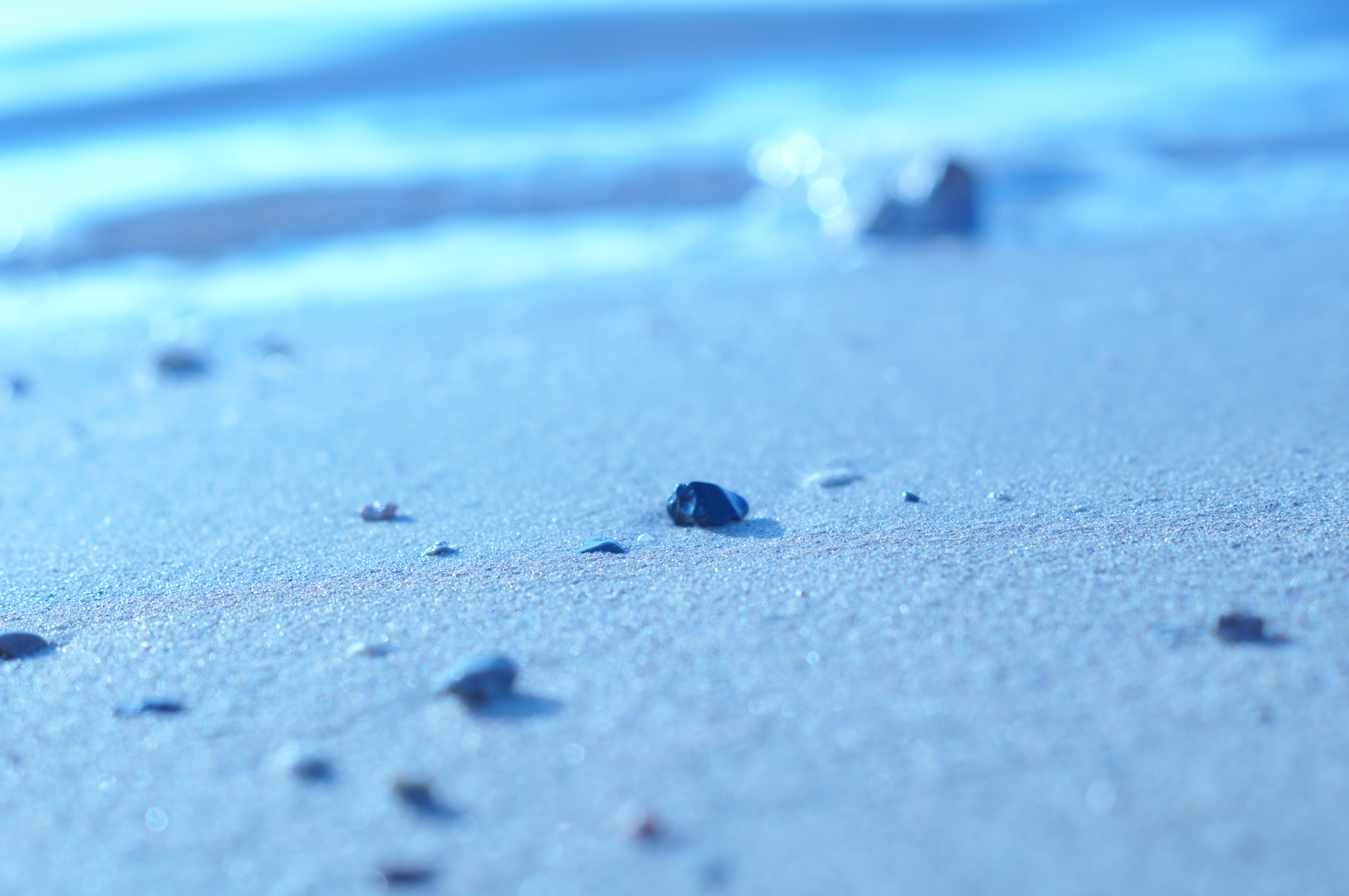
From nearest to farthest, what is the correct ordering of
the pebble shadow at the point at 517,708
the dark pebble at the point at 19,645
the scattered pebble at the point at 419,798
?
the scattered pebble at the point at 419,798, the pebble shadow at the point at 517,708, the dark pebble at the point at 19,645

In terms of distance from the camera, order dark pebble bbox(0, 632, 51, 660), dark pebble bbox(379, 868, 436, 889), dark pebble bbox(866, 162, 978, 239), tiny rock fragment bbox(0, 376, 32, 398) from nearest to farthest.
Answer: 1. dark pebble bbox(379, 868, 436, 889)
2. dark pebble bbox(0, 632, 51, 660)
3. tiny rock fragment bbox(0, 376, 32, 398)
4. dark pebble bbox(866, 162, 978, 239)

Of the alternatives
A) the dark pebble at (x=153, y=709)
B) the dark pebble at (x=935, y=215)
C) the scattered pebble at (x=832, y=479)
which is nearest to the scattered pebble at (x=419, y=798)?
the dark pebble at (x=153, y=709)

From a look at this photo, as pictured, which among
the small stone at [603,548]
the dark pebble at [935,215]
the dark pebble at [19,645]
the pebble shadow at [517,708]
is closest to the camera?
the pebble shadow at [517,708]

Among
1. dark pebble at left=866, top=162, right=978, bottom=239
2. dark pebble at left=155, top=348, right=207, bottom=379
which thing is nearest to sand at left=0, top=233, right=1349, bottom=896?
dark pebble at left=155, top=348, right=207, bottom=379

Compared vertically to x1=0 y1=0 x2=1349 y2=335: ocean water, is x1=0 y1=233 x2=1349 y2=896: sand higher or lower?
lower

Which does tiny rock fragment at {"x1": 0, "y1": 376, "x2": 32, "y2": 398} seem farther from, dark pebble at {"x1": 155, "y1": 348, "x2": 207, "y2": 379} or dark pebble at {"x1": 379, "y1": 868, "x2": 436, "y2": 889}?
dark pebble at {"x1": 379, "y1": 868, "x2": 436, "y2": 889}

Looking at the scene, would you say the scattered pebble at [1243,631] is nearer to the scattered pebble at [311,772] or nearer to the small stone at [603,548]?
the small stone at [603,548]
